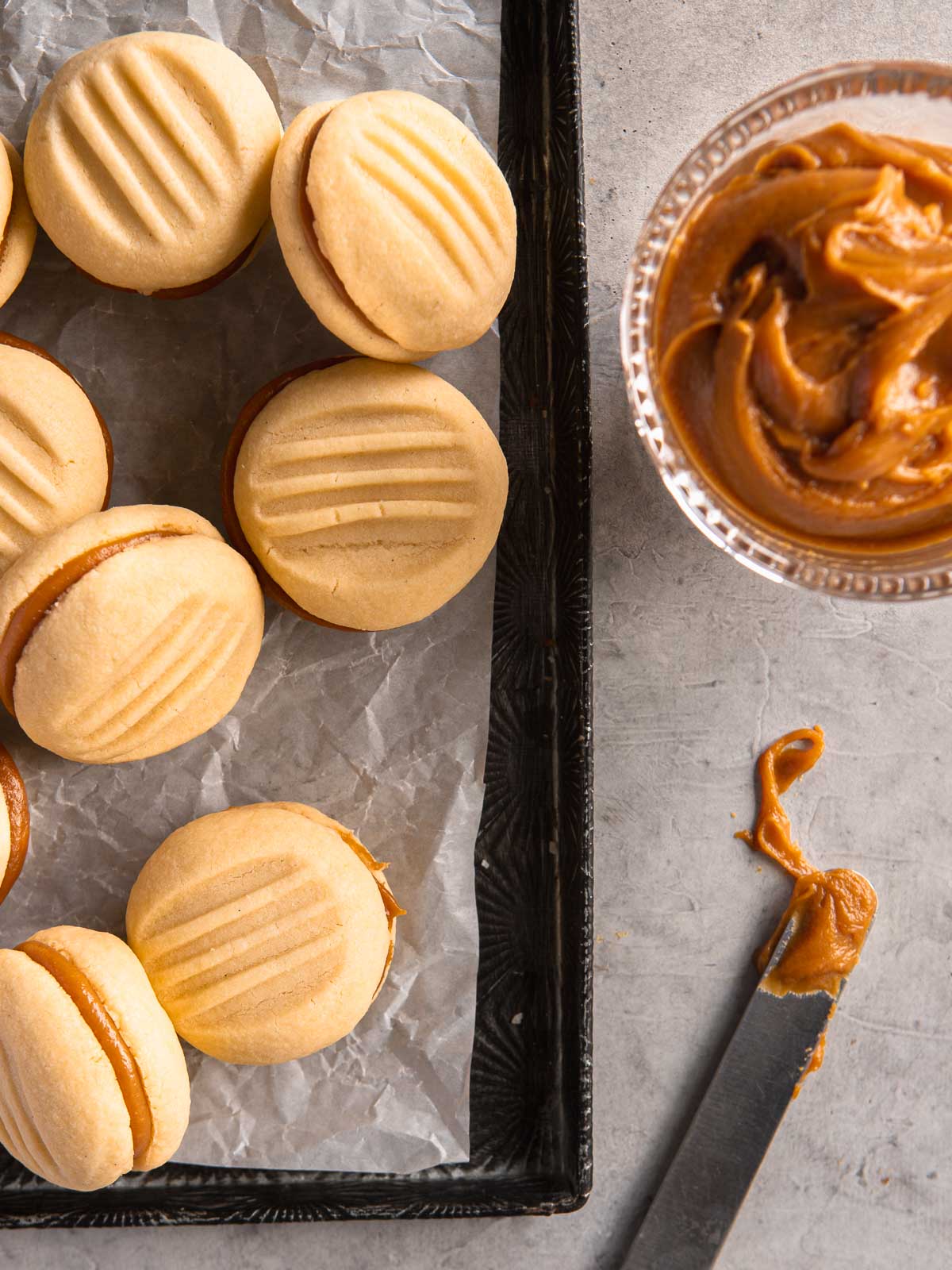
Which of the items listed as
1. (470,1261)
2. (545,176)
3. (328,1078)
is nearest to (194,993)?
(328,1078)

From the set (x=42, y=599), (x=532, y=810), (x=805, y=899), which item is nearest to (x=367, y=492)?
(x=42, y=599)

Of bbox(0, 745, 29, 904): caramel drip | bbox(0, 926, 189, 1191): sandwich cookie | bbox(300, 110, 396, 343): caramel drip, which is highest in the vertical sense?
bbox(300, 110, 396, 343): caramel drip

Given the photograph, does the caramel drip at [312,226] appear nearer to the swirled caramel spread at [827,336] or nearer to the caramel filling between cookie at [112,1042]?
the swirled caramel spread at [827,336]

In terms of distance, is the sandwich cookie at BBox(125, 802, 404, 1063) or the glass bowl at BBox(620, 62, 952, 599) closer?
→ the glass bowl at BBox(620, 62, 952, 599)

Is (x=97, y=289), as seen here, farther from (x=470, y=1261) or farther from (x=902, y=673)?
(x=470, y=1261)

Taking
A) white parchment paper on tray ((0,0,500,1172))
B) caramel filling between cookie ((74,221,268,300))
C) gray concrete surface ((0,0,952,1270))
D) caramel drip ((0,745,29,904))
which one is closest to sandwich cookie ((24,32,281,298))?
caramel filling between cookie ((74,221,268,300))

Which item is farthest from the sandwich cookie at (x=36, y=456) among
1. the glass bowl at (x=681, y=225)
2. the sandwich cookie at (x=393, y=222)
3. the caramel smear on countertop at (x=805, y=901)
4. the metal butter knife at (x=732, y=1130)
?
the metal butter knife at (x=732, y=1130)

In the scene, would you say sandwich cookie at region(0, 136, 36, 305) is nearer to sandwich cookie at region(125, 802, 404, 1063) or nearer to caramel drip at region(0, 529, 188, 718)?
caramel drip at region(0, 529, 188, 718)
